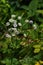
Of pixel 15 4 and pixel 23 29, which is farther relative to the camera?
pixel 15 4

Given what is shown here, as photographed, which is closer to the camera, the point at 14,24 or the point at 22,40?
the point at 22,40

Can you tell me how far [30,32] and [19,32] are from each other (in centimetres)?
31

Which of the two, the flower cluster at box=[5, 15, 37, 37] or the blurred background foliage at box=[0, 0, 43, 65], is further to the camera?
the flower cluster at box=[5, 15, 37, 37]

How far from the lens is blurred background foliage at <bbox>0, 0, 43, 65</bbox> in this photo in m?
4.38

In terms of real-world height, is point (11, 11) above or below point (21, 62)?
above

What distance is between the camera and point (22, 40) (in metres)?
4.77

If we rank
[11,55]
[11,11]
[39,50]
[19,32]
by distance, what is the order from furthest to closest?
1. [11,11]
2. [19,32]
3. [11,55]
4. [39,50]

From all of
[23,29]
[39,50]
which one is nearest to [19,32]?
[23,29]

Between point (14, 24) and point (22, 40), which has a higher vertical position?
point (14, 24)

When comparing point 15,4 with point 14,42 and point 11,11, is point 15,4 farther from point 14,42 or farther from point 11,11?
point 14,42

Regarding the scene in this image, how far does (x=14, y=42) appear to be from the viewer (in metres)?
4.72

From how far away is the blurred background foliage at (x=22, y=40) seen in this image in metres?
4.38

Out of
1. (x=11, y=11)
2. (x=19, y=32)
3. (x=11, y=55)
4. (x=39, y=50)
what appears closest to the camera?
(x=39, y=50)

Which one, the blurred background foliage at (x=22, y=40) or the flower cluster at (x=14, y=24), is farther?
the flower cluster at (x=14, y=24)
